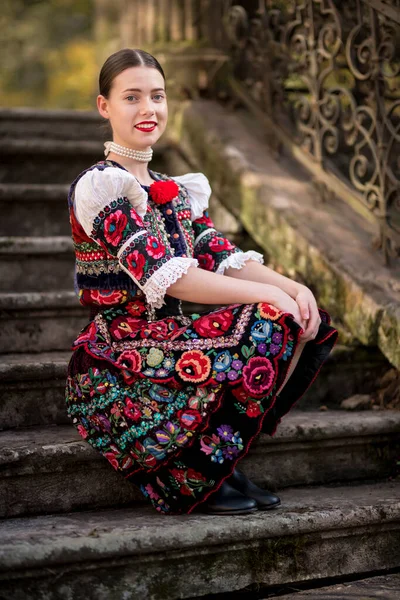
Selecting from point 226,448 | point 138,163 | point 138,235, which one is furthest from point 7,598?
point 138,163

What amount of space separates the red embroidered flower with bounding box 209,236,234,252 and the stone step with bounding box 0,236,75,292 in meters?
0.93

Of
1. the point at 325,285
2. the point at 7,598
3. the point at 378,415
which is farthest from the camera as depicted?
the point at 325,285

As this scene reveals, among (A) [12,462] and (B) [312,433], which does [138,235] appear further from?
(B) [312,433]

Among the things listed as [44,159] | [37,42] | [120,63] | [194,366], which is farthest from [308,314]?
[37,42]

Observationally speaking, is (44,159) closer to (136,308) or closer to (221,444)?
(136,308)

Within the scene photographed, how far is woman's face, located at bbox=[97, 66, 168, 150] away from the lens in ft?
7.53

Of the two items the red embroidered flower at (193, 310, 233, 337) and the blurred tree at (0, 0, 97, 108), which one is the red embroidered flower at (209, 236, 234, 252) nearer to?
the red embroidered flower at (193, 310, 233, 337)

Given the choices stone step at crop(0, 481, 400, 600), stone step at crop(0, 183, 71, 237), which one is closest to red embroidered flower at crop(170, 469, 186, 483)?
stone step at crop(0, 481, 400, 600)

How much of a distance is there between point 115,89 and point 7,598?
1457 millimetres

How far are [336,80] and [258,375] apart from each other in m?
1.95

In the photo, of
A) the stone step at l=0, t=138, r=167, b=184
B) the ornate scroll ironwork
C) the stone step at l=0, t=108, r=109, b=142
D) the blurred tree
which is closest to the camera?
the ornate scroll ironwork

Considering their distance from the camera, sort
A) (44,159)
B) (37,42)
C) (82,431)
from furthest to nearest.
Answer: (37,42) < (44,159) < (82,431)

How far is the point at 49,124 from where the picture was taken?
175 inches

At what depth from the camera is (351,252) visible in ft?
10.5
